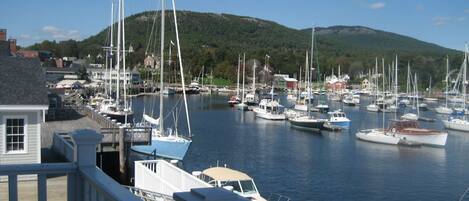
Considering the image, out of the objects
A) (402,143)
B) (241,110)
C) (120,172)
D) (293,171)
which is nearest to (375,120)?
(241,110)

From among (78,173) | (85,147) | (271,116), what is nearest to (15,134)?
(78,173)

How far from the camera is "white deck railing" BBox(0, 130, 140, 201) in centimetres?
516

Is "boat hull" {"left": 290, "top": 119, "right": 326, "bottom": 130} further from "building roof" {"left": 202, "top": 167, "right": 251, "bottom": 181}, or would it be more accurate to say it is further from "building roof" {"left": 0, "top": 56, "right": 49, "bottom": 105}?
"building roof" {"left": 0, "top": 56, "right": 49, "bottom": 105}

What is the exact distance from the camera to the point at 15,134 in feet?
66.9

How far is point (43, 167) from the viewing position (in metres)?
5.29

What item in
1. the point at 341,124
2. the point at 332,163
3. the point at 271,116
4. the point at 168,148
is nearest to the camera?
the point at 168,148

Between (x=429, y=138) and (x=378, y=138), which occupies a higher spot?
(x=429, y=138)

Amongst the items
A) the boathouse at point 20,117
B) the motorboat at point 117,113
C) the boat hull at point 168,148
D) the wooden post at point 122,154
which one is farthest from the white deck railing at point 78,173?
the motorboat at point 117,113

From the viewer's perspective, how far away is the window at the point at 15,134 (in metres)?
20.2

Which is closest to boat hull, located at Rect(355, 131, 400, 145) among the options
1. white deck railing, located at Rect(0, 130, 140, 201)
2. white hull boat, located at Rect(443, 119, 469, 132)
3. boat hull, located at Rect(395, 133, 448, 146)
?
boat hull, located at Rect(395, 133, 448, 146)

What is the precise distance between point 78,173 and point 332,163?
140 ft

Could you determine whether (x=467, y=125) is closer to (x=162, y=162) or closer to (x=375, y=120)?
(x=375, y=120)

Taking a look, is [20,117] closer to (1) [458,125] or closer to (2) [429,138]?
(2) [429,138]

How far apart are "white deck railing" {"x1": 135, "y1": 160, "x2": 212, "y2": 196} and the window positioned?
5264 mm
